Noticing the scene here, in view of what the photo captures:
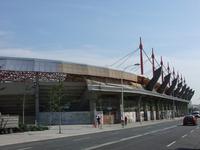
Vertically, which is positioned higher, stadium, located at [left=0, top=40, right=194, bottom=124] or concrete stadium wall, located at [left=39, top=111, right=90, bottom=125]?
stadium, located at [left=0, top=40, right=194, bottom=124]

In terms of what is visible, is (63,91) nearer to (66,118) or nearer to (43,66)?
(66,118)

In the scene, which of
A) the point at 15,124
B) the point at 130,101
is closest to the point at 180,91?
the point at 130,101

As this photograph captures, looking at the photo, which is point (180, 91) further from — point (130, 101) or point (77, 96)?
point (77, 96)

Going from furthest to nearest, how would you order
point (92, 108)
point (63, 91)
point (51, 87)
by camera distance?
point (92, 108) < point (63, 91) < point (51, 87)

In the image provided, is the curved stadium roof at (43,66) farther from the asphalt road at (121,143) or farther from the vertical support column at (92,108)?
the asphalt road at (121,143)

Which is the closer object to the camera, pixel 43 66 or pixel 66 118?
pixel 66 118

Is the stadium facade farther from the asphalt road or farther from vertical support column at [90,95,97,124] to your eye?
the asphalt road

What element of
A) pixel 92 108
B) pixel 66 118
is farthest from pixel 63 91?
pixel 92 108

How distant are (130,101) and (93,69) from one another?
661 inches

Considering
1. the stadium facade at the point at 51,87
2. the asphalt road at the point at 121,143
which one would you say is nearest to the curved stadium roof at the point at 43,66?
the stadium facade at the point at 51,87

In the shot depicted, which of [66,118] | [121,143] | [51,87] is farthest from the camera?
[66,118]

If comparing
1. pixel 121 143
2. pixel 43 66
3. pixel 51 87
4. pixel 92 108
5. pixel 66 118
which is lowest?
pixel 121 143

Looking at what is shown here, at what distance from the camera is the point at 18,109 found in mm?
82562

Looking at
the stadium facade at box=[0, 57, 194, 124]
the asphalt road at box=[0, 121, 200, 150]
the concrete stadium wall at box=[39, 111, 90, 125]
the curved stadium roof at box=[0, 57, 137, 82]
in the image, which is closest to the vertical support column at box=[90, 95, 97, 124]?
the stadium facade at box=[0, 57, 194, 124]
